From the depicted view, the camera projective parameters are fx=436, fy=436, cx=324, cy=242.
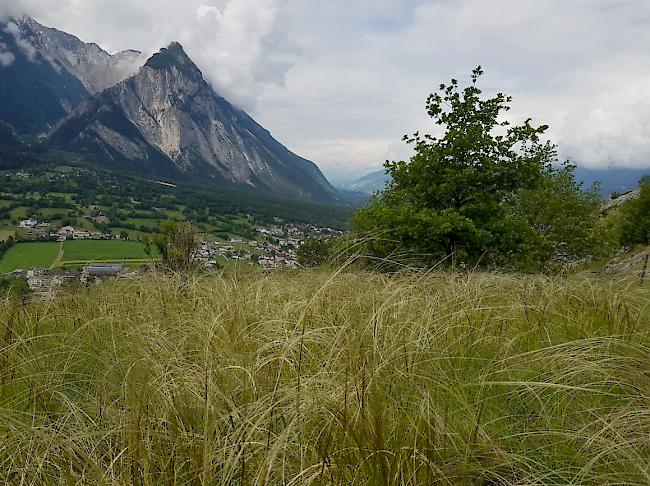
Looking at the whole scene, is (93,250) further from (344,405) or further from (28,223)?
(344,405)

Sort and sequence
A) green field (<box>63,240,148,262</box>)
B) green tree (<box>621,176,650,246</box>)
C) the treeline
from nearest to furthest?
the treeline, green tree (<box>621,176,650,246</box>), green field (<box>63,240,148,262</box>)

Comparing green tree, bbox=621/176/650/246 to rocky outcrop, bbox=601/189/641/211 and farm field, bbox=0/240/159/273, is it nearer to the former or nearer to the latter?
rocky outcrop, bbox=601/189/641/211

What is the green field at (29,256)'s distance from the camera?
49.1m

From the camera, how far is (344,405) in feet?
5.25

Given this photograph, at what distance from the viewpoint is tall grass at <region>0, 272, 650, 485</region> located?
149 cm

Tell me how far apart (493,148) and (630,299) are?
11376 mm

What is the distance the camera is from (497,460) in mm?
1548

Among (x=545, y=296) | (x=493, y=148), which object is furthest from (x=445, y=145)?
(x=545, y=296)

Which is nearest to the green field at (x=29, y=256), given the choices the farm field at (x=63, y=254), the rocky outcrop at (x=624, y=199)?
the farm field at (x=63, y=254)

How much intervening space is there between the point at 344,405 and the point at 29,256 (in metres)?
65.6

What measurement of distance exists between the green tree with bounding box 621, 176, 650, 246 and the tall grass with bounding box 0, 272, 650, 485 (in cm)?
3231

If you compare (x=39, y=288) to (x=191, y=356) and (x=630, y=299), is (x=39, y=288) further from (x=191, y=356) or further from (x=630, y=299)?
(x=630, y=299)

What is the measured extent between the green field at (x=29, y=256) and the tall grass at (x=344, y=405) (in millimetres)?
52415

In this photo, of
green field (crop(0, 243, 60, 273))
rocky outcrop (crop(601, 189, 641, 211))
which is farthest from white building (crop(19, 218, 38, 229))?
rocky outcrop (crop(601, 189, 641, 211))
